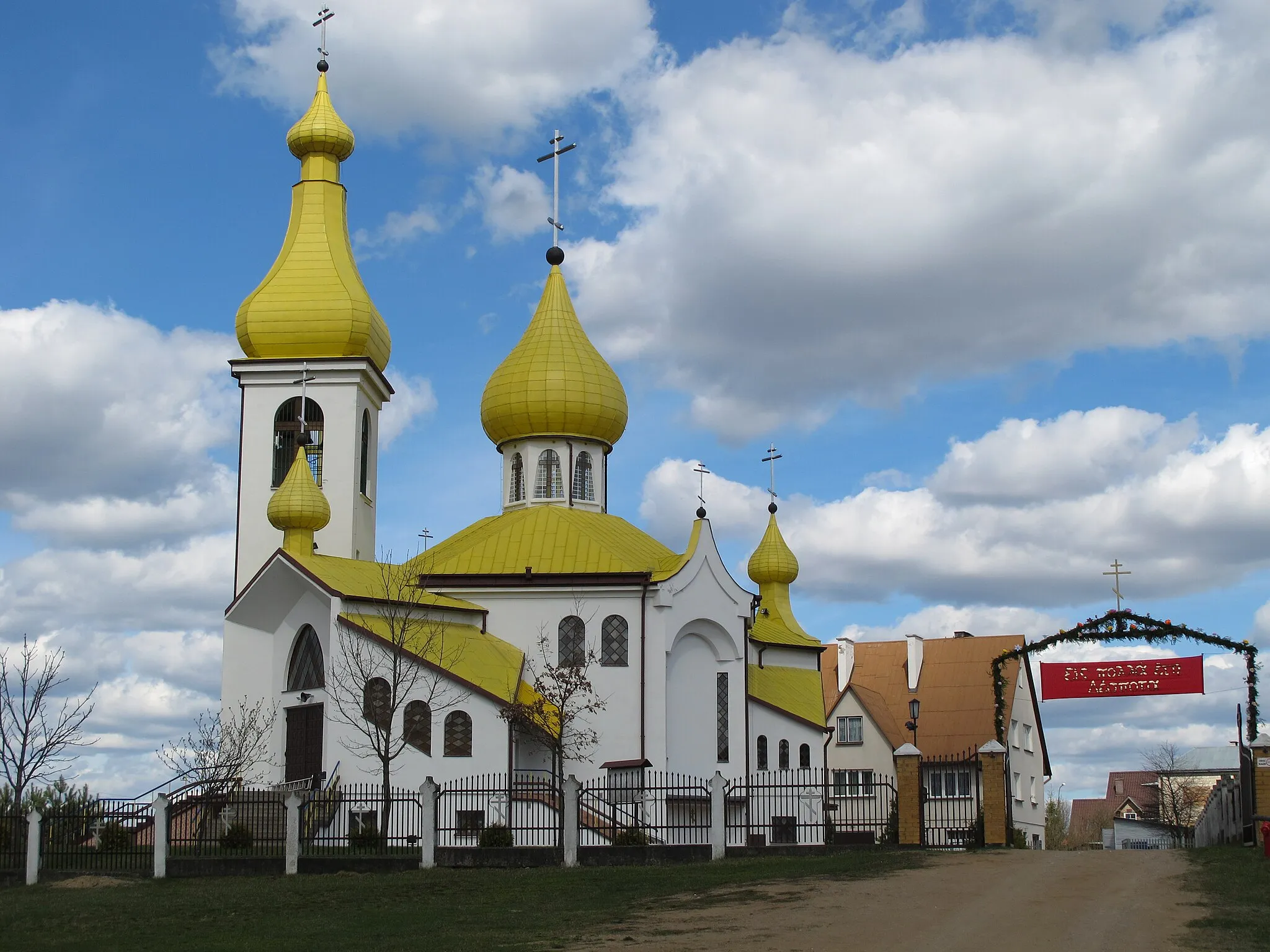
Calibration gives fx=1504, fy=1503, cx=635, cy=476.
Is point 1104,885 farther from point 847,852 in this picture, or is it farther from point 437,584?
point 437,584

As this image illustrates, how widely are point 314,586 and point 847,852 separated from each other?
14042mm

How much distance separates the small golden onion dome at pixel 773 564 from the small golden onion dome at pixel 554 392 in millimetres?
9927

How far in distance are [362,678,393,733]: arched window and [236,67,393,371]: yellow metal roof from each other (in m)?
11.3

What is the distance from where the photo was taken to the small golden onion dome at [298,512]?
114 ft

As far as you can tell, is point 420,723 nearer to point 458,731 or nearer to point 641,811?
point 458,731

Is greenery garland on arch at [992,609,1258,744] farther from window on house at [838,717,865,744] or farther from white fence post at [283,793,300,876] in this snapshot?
window on house at [838,717,865,744]

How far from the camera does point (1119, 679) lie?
28.1m

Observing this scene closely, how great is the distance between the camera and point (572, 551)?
119 ft

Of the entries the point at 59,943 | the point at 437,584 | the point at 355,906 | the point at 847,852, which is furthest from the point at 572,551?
the point at 59,943

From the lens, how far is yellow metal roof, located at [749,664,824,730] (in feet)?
135

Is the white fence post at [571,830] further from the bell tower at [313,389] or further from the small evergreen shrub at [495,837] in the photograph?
the bell tower at [313,389]

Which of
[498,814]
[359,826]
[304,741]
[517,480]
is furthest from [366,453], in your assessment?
[359,826]

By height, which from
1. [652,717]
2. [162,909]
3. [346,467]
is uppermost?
[346,467]

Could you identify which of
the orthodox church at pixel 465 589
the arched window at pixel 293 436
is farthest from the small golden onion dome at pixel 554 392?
the arched window at pixel 293 436
